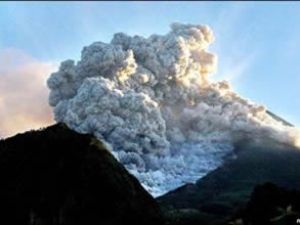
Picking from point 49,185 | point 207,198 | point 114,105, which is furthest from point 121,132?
point 49,185

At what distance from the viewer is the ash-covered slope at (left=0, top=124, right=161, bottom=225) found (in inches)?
2249

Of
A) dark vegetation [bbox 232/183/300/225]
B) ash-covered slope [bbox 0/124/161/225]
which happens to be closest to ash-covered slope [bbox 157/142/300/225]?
dark vegetation [bbox 232/183/300/225]

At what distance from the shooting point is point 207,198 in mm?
170750

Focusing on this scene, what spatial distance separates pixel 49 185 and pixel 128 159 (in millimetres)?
124596

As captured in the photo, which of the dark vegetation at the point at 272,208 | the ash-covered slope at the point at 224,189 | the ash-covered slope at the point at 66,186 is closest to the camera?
the ash-covered slope at the point at 66,186

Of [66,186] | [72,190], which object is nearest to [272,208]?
[72,190]

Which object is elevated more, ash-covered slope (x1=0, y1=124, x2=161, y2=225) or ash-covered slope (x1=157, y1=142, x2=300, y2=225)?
ash-covered slope (x1=157, y1=142, x2=300, y2=225)

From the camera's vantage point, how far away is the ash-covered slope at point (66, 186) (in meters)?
57.1

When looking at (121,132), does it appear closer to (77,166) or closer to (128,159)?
(128,159)

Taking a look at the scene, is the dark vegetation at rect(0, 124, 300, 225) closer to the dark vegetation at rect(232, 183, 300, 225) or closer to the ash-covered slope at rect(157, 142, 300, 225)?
the dark vegetation at rect(232, 183, 300, 225)

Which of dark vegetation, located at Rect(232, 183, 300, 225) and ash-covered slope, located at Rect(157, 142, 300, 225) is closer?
dark vegetation, located at Rect(232, 183, 300, 225)

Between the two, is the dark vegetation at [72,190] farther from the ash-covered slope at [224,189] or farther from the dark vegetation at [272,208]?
the ash-covered slope at [224,189]

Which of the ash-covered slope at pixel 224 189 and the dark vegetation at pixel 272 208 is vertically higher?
the ash-covered slope at pixel 224 189

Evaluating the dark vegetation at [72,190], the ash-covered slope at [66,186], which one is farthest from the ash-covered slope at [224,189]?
the ash-covered slope at [66,186]
